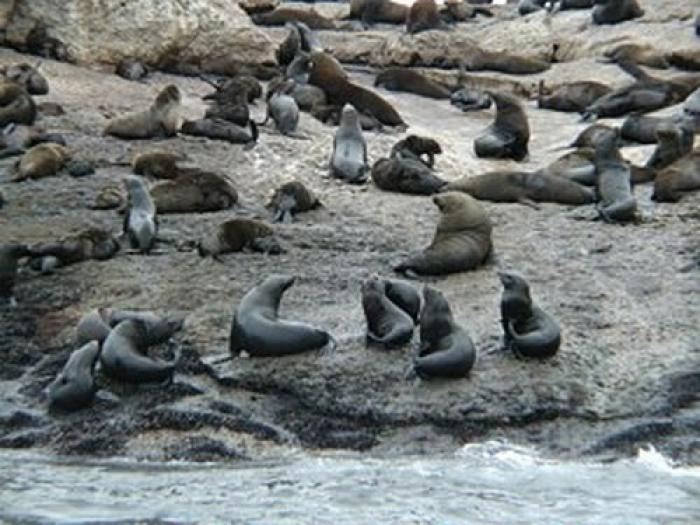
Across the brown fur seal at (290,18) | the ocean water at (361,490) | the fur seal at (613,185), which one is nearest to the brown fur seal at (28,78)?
the fur seal at (613,185)

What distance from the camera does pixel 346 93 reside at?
16141 millimetres

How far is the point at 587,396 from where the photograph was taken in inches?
304

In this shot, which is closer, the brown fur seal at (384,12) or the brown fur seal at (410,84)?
the brown fur seal at (410,84)

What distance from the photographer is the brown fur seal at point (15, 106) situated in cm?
1380

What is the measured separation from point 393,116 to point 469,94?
3.46m

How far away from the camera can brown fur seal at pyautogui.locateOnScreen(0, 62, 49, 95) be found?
15641 mm

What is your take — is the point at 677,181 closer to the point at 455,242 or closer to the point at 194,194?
the point at 455,242

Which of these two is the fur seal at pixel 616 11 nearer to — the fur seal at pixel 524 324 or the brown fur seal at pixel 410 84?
the brown fur seal at pixel 410 84

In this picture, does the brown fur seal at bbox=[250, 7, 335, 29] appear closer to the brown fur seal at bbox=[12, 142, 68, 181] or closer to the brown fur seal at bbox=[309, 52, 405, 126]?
the brown fur seal at bbox=[309, 52, 405, 126]

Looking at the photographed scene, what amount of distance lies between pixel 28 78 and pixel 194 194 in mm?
5181

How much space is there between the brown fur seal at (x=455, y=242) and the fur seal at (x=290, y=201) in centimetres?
147

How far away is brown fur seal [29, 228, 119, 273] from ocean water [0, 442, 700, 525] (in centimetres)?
293

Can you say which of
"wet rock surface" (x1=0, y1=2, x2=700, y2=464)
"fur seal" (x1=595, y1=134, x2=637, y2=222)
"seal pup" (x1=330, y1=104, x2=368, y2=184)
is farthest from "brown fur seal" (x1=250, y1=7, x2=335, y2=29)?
"fur seal" (x1=595, y1=134, x2=637, y2=222)

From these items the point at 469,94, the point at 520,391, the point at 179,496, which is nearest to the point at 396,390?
the point at 520,391
